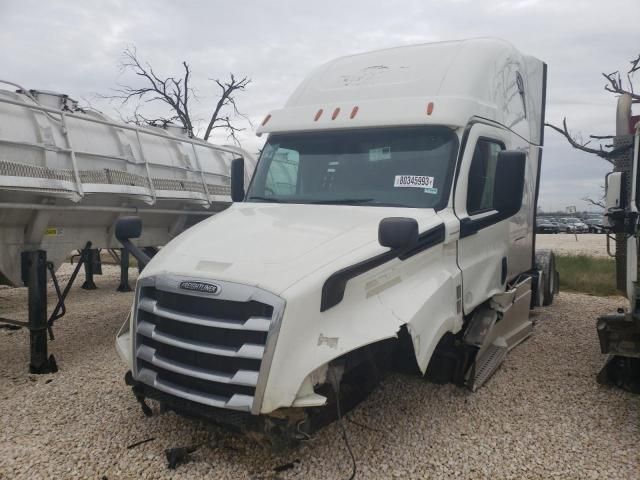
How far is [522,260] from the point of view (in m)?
6.94

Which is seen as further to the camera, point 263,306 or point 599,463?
point 599,463

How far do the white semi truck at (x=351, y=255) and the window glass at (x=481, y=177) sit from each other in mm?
29

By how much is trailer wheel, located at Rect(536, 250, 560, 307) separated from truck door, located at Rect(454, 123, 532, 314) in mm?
3523

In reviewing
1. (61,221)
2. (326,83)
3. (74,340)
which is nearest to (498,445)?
(326,83)

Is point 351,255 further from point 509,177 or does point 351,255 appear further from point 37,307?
point 37,307

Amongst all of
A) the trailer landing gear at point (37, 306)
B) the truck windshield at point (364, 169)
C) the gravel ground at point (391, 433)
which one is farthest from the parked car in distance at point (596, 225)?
the trailer landing gear at point (37, 306)

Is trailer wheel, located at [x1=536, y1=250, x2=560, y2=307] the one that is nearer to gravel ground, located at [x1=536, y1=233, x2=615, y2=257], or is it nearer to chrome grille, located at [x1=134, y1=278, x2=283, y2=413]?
chrome grille, located at [x1=134, y1=278, x2=283, y2=413]

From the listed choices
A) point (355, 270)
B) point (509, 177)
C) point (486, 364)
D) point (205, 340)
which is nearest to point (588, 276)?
point (486, 364)

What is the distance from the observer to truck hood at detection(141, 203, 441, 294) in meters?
3.50

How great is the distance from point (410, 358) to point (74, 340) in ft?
18.2

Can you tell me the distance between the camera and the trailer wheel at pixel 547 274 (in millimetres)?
9102

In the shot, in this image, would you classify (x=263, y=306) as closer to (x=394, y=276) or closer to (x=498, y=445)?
(x=394, y=276)

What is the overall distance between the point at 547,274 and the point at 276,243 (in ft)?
22.8

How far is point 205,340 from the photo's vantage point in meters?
3.54
